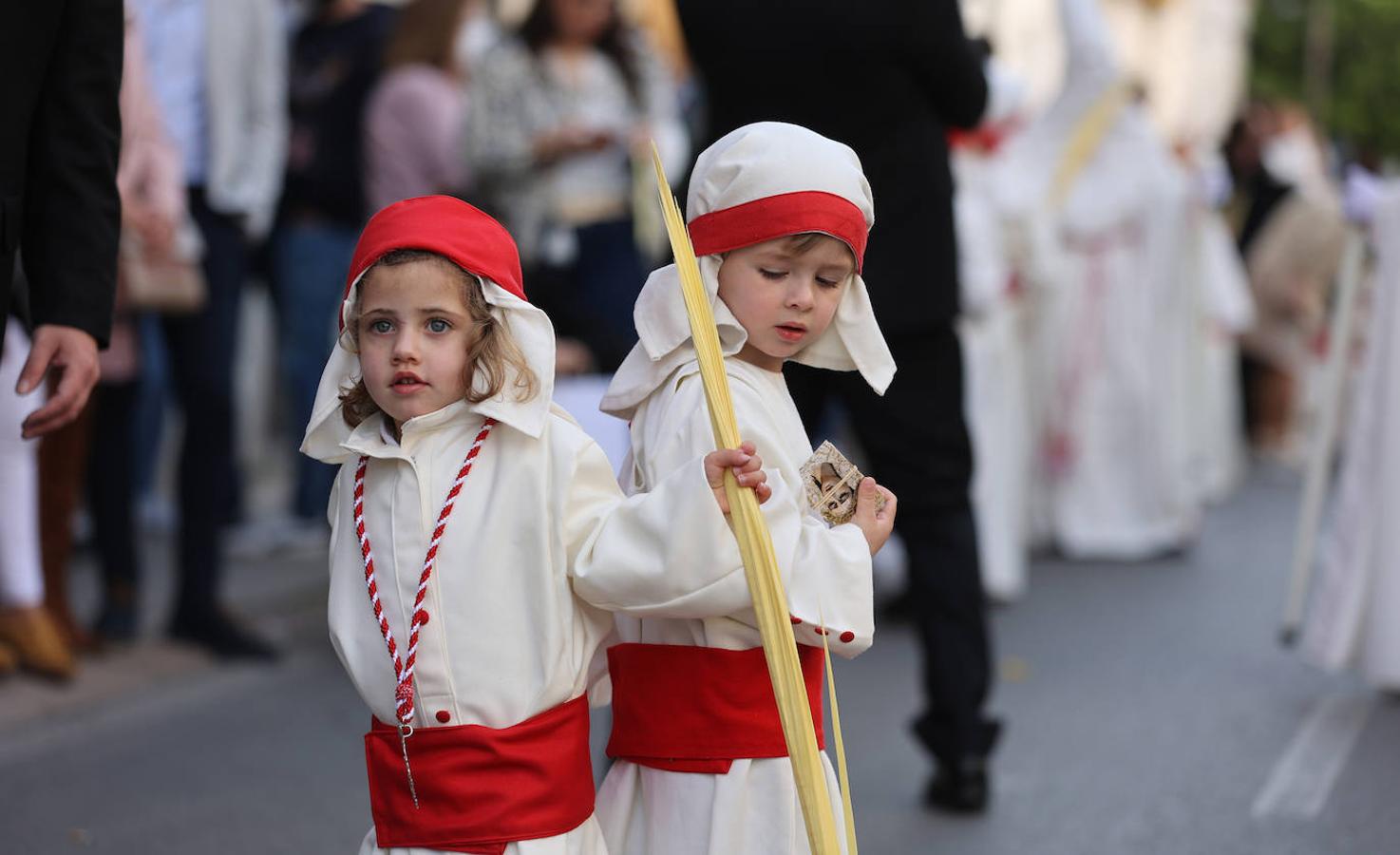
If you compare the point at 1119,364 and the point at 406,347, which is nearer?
the point at 406,347

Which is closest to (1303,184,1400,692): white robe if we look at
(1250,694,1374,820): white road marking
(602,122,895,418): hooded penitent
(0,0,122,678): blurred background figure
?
(1250,694,1374,820): white road marking

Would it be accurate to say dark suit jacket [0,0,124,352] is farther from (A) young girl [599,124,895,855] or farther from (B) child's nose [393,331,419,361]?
(A) young girl [599,124,895,855]

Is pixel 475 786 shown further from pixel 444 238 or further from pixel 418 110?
pixel 418 110

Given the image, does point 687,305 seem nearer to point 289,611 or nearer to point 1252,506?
→ point 289,611

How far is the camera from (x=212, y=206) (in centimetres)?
594

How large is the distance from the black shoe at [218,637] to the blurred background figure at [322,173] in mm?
1622

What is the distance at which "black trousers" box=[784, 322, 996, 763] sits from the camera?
4.20 m

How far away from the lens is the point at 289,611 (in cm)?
701

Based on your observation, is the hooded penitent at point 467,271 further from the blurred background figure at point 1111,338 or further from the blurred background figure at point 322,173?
the blurred background figure at point 1111,338

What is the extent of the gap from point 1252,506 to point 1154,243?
2345 mm

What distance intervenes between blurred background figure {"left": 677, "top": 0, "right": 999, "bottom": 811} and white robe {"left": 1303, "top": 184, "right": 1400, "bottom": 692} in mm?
1846

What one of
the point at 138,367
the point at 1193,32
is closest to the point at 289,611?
the point at 138,367

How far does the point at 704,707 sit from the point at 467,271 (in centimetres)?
74

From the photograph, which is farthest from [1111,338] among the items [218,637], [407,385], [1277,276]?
[407,385]
